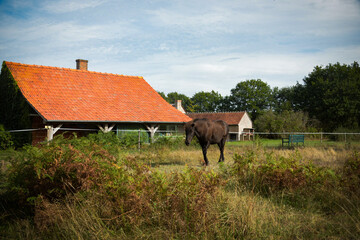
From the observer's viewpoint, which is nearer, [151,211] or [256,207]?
[151,211]

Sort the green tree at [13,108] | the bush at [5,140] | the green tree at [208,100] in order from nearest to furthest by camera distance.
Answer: the bush at [5,140], the green tree at [13,108], the green tree at [208,100]

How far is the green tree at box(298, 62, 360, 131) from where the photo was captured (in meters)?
48.5

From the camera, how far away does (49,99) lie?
706 inches

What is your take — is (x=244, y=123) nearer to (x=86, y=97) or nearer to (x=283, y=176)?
(x=86, y=97)

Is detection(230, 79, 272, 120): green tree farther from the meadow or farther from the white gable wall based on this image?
the meadow

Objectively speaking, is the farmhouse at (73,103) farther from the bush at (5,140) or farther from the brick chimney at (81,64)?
the brick chimney at (81,64)

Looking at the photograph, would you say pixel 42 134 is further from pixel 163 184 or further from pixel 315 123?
pixel 315 123

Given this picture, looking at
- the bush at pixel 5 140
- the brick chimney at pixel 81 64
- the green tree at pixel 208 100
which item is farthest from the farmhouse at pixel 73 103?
the green tree at pixel 208 100

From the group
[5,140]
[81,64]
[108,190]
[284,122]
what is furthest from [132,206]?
[284,122]

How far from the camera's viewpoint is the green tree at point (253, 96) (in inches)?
3051

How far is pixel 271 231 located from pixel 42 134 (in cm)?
1603

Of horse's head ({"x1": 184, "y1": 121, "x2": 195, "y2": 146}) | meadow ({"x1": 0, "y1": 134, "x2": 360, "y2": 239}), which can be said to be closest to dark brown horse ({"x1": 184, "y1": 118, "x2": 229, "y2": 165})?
horse's head ({"x1": 184, "y1": 121, "x2": 195, "y2": 146})

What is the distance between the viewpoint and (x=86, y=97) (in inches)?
782

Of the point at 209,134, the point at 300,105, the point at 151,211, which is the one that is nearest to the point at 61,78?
the point at 209,134
